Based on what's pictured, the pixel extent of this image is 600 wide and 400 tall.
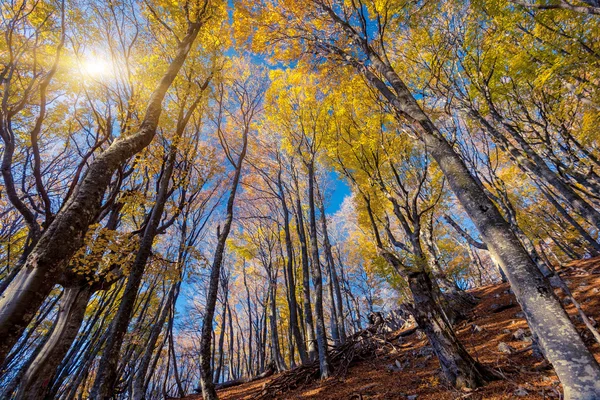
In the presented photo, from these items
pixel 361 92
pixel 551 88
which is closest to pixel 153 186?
pixel 361 92

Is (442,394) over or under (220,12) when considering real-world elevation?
under

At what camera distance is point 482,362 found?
3.72 metres

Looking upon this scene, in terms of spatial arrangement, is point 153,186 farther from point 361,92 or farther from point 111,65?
point 361,92

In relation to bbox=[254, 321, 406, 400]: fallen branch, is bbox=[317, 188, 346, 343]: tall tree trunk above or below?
above

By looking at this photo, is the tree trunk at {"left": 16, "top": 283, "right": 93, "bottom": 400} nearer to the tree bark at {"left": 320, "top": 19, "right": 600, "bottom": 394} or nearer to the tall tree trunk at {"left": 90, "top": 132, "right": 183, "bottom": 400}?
the tall tree trunk at {"left": 90, "top": 132, "right": 183, "bottom": 400}

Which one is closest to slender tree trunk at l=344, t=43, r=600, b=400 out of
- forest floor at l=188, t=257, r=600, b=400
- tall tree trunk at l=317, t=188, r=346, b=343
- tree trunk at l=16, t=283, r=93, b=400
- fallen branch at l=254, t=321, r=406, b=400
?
forest floor at l=188, t=257, r=600, b=400

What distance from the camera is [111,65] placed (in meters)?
6.55

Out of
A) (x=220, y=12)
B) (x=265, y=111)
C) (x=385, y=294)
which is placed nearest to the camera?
(x=220, y=12)

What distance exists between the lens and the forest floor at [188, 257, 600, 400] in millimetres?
2832

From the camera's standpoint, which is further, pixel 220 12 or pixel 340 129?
pixel 340 129

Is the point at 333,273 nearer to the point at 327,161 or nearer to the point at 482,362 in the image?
the point at 327,161

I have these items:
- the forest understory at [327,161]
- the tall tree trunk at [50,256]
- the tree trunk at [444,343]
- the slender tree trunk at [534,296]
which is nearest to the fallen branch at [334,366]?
the forest understory at [327,161]

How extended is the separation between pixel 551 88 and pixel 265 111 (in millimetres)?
8804

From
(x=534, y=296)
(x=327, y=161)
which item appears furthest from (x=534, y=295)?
(x=327, y=161)
